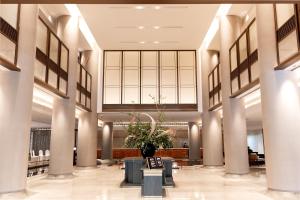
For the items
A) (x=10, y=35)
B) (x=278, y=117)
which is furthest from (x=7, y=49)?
(x=278, y=117)

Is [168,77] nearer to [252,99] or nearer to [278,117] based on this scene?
[252,99]

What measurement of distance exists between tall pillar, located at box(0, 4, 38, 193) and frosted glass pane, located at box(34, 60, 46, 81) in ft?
3.50

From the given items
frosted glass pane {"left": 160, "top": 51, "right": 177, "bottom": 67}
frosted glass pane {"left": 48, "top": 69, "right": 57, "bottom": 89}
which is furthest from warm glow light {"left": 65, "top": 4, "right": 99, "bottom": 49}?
frosted glass pane {"left": 160, "top": 51, "right": 177, "bottom": 67}

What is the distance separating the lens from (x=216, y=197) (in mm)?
6613

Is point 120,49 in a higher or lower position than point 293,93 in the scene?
higher

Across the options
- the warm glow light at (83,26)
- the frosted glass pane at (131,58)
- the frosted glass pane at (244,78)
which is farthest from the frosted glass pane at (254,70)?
the frosted glass pane at (131,58)

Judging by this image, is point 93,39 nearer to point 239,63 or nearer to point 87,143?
point 87,143

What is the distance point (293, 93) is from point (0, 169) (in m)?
6.97

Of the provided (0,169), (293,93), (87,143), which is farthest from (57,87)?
(293,93)

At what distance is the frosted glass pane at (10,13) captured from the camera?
21.2 ft

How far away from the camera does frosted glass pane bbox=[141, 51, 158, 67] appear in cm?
1800

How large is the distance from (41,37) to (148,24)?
18.8 feet

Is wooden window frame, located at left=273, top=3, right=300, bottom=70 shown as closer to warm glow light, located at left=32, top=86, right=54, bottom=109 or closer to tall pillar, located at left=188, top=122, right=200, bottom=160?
warm glow light, located at left=32, top=86, right=54, bottom=109

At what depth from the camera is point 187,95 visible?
17.6 m
